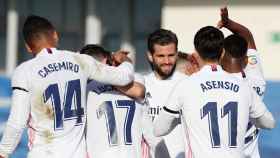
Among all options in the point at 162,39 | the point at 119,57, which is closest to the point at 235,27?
the point at 162,39

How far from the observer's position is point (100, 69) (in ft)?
18.6

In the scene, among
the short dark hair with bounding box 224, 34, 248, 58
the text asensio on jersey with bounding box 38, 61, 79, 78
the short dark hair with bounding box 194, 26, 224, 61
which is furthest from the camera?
the short dark hair with bounding box 224, 34, 248, 58

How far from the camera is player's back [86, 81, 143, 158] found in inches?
229

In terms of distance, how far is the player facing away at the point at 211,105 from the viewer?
5234mm

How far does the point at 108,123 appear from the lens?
5824 mm

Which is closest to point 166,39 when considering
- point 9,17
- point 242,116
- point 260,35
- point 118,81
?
point 118,81

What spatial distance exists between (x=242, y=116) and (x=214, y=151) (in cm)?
29

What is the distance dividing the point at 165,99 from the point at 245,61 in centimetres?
68

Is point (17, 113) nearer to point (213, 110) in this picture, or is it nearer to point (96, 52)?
point (96, 52)

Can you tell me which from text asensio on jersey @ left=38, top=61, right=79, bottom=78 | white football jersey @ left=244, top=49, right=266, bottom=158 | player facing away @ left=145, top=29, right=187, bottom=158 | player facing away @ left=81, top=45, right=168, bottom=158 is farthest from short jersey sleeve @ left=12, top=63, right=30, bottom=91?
white football jersey @ left=244, top=49, right=266, bottom=158

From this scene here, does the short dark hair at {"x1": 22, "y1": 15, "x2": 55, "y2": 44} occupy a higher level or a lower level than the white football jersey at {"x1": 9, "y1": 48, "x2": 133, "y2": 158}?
higher

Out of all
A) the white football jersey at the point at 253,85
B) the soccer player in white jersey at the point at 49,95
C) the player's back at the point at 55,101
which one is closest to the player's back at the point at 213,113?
the soccer player in white jersey at the point at 49,95

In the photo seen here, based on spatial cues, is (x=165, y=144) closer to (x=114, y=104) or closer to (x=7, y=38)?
(x=114, y=104)

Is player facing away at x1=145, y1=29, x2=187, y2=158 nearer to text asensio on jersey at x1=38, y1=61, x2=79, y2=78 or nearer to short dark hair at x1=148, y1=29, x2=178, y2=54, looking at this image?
short dark hair at x1=148, y1=29, x2=178, y2=54
